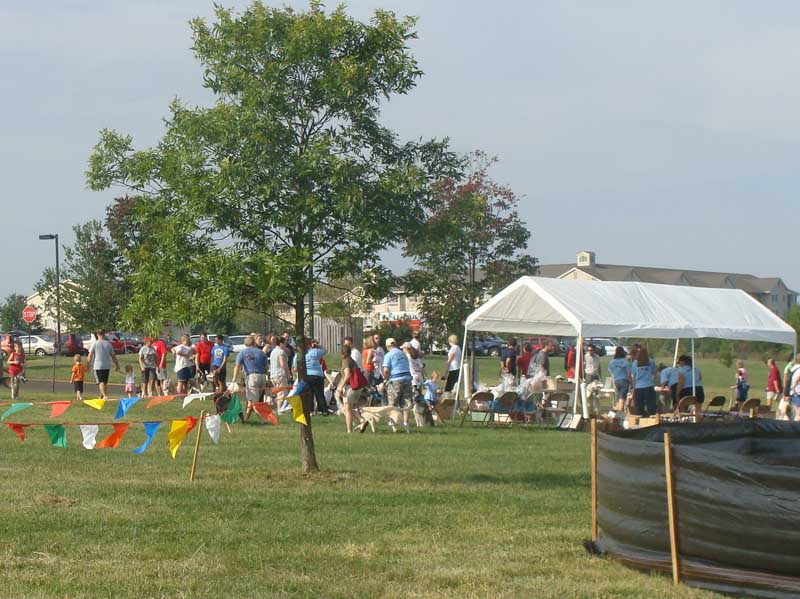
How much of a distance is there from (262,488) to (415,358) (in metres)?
10.6

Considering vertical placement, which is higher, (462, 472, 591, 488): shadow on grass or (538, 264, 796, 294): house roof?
(538, 264, 796, 294): house roof

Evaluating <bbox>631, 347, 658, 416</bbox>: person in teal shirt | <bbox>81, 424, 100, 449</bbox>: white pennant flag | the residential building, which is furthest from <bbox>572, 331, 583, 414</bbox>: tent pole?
the residential building

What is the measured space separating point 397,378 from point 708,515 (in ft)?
42.1

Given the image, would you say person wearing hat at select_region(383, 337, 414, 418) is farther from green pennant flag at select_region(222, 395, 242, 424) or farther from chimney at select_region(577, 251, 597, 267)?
chimney at select_region(577, 251, 597, 267)

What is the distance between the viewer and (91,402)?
12.4 metres

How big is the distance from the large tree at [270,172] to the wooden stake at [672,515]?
5.20 metres

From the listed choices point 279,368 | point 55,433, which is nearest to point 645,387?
point 279,368

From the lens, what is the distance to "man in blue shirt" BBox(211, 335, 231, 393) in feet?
80.3

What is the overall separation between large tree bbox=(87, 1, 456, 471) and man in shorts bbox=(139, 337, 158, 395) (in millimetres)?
15140

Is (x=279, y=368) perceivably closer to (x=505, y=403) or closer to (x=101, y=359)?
(x=505, y=403)

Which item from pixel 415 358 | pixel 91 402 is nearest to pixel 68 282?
pixel 415 358

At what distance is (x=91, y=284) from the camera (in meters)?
49.6

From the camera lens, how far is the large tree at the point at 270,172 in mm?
12102

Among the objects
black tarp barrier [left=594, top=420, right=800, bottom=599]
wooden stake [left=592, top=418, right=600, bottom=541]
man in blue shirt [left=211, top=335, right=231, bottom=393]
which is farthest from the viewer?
man in blue shirt [left=211, top=335, right=231, bottom=393]
